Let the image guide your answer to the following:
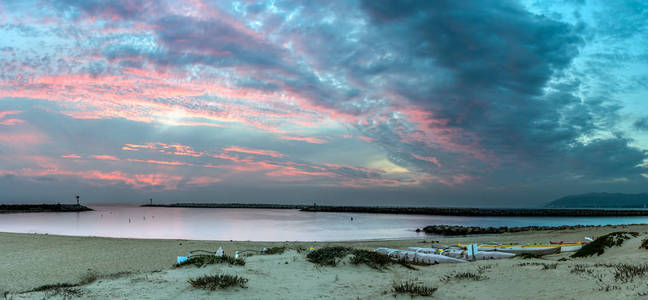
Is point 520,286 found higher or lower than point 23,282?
higher

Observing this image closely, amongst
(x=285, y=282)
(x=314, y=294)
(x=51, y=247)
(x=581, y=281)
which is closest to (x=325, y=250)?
(x=285, y=282)

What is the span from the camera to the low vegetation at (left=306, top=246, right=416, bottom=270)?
33.1ft

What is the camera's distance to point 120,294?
684cm

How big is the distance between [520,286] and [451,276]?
Result: 5.29 feet

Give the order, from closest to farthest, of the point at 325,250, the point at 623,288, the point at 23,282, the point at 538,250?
the point at 623,288, the point at 325,250, the point at 23,282, the point at 538,250

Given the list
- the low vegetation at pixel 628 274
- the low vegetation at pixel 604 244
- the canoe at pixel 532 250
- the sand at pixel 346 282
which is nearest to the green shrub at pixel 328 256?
the sand at pixel 346 282

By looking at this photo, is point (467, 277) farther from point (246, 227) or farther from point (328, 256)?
point (246, 227)

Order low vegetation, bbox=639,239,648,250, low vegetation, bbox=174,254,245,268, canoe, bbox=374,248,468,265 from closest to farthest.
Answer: low vegetation, bbox=174,254,245,268, low vegetation, bbox=639,239,648,250, canoe, bbox=374,248,468,265

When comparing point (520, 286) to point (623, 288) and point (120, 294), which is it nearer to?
point (623, 288)

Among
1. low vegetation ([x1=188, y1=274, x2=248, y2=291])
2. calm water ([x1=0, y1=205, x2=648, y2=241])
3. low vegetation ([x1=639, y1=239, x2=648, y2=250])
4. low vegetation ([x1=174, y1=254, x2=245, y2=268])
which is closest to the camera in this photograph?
low vegetation ([x1=188, y1=274, x2=248, y2=291])

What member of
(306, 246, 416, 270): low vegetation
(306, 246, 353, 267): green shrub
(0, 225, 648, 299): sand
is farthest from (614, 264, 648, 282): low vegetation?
(306, 246, 353, 267): green shrub

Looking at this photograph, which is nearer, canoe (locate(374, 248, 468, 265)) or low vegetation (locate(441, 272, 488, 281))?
low vegetation (locate(441, 272, 488, 281))

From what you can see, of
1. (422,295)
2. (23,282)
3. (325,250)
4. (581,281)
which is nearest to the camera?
(422,295)

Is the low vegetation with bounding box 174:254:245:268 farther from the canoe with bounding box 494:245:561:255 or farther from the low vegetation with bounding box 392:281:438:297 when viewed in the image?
the canoe with bounding box 494:245:561:255
